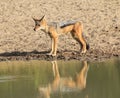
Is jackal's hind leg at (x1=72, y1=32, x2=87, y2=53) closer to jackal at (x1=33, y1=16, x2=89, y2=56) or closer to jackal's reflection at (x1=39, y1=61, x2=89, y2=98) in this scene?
jackal at (x1=33, y1=16, x2=89, y2=56)

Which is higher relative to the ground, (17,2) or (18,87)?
(17,2)

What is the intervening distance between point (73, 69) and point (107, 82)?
2502 mm

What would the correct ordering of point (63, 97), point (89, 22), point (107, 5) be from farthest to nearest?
point (107, 5)
point (89, 22)
point (63, 97)

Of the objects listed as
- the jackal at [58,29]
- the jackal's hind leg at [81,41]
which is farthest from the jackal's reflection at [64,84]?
the jackal's hind leg at [81,41]

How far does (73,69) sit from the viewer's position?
1761 centimetres

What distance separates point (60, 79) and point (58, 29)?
453 cm

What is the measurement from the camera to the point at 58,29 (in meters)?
20.3

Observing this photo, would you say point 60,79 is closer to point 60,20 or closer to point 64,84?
point 64,84

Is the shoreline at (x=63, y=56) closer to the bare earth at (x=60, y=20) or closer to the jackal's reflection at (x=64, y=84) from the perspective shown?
the bare earth at (x=60, y=20)

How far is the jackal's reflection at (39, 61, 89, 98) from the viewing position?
47.7 ft

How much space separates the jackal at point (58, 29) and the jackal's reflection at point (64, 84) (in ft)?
10.7

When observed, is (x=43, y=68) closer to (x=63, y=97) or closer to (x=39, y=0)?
(x=63, y=97)

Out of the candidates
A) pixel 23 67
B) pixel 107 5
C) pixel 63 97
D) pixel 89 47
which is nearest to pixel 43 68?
pixel 23 67

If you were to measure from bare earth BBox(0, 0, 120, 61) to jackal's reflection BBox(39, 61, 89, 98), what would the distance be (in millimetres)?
3336
